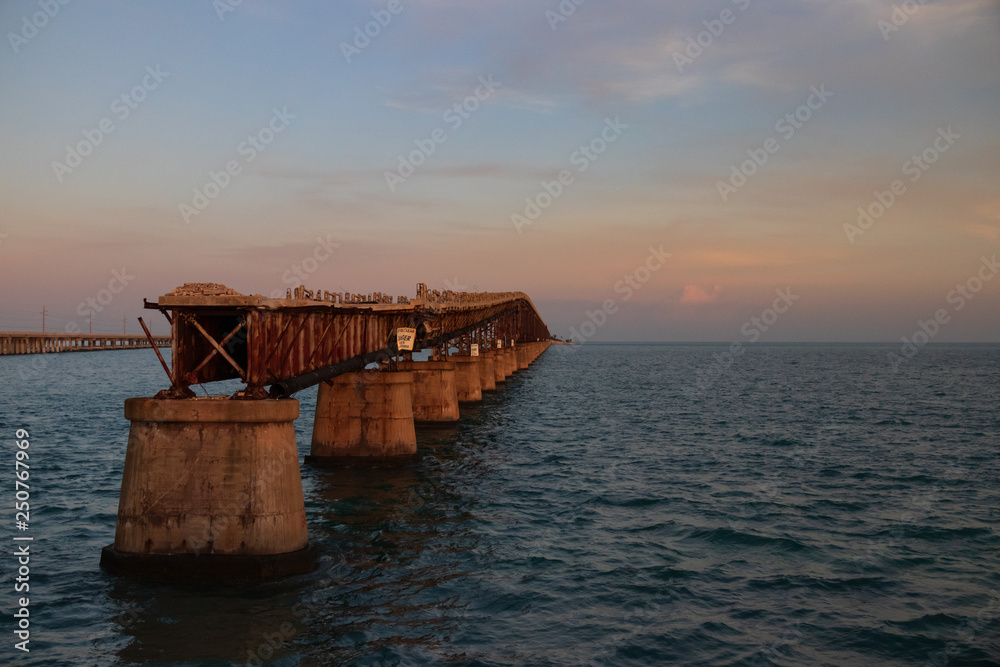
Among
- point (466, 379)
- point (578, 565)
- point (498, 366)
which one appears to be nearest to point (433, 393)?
point (466, 379)

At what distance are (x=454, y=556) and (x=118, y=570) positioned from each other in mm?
7957

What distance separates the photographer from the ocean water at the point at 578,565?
1590 cm

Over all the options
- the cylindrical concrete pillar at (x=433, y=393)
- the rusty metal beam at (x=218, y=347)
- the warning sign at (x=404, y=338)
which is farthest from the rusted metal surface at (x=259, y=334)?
the cylindrical concrete pillar at (x=433, y=393)

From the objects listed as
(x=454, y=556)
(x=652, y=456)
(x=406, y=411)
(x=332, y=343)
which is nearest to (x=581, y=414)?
(x=652, y=456)

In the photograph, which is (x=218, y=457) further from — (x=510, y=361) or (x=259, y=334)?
(x=510, y=361)

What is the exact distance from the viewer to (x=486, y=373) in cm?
8475

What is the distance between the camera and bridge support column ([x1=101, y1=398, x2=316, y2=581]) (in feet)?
59.0

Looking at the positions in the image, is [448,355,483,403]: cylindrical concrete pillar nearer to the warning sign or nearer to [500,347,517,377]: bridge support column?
the warning sign

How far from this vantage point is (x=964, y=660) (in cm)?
1570

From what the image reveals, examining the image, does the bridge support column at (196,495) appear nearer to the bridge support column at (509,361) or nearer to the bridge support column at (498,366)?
the bridge support column at (498,366)

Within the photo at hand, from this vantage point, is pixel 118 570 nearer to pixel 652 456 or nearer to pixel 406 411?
pixel 406 411

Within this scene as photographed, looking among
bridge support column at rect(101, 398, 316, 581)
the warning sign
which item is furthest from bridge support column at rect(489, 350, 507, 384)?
bridge support column at rect(101, 398, 316, 581)

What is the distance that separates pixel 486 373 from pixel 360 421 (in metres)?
48.7

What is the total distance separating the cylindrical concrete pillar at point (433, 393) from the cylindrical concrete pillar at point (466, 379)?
14958mm
